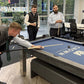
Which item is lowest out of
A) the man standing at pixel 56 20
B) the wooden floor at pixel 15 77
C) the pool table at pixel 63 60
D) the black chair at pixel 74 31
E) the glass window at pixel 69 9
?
A: the wooden floor at pixel 15 77

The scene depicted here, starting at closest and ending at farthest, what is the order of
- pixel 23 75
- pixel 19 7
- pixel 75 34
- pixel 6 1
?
pixel 23 75
pixel 75 34
pixel 6 1
pixel 19 7

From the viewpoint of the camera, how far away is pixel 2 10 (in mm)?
5371

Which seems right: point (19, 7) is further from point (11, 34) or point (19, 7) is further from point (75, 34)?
point (11, 34)

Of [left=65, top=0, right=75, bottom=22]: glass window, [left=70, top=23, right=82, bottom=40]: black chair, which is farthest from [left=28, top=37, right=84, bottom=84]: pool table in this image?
[left=65, top=0, right=75, bottom=22]: glass window

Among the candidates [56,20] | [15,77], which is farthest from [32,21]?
[15,77]

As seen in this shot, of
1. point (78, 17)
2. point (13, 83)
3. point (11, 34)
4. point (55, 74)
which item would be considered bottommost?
point (13, 83)

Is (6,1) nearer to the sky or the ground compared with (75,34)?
nearer to the sky

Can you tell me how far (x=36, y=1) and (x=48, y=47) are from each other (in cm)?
418

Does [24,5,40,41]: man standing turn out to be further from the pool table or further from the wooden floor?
the wooden floor

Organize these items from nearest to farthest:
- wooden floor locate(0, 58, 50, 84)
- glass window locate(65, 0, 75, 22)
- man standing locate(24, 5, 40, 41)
→ 1. wooden floor locate(0, 58, 50, 84)
2. man standing locate(24, 5, 40, 41)
3. glass window locate(65, 0, 75, 22)

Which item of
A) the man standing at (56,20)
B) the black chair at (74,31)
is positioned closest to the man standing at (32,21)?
the man standing at (56,20)

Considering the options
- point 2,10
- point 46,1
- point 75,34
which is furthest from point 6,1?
point 75,34

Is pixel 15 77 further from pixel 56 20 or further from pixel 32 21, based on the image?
pixel 56 20

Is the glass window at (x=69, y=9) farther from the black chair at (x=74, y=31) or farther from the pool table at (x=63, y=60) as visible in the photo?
the pool table at (x=63, y=60)
